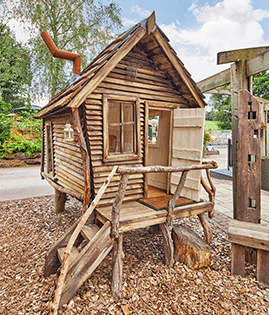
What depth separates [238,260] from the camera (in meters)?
3.59

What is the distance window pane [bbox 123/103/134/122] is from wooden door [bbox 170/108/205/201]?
3.92 ft

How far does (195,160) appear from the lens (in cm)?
466

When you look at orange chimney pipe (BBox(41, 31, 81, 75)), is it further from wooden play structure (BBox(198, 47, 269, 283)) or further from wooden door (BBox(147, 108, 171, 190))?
wooden play structure (BBox(198, 47, 269, 283))

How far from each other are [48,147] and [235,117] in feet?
20.4

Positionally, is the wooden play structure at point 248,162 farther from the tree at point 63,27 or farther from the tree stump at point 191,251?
the tree at point 63,27

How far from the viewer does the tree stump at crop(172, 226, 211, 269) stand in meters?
3.75

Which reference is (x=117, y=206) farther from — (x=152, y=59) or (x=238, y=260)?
(x=152, y=59)

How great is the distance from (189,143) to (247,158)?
136 cm

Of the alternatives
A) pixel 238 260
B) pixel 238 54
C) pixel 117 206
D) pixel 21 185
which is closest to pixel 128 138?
pixel 117 206

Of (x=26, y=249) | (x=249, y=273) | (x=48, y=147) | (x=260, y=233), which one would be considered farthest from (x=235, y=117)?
(x=48, y=147)

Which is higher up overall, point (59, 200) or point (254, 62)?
point (254, 62)

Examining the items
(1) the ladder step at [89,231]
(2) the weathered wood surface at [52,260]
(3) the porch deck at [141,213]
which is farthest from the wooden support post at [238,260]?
(2) the weathered wood surface at [52,260]

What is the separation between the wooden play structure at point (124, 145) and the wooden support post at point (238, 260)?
0.73m

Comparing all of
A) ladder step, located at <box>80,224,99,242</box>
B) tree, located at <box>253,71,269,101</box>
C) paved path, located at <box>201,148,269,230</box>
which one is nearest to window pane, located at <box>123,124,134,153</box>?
ladder step, located at <box>80,224,99,242</box>
